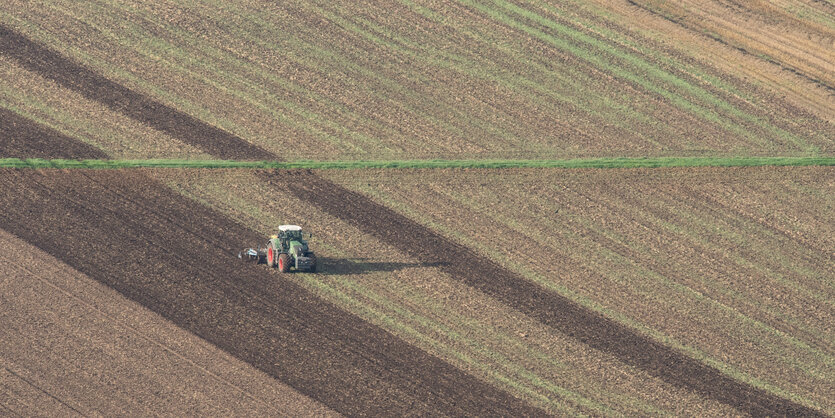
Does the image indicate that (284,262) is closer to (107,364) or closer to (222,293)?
(222,293)

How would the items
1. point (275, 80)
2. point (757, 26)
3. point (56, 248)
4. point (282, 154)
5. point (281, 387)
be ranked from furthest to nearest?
point (757, 26) < point (275, 80) < point (282, 154) < point (56, 248) < point (281, 387)

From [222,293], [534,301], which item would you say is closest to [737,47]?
[534,301]

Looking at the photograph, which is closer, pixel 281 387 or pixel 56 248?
pixel 281 387

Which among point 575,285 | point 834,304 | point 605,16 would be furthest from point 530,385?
point 605,16

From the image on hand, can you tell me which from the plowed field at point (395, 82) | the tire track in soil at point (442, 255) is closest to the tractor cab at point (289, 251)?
the tire track in soil at point (442, 255)

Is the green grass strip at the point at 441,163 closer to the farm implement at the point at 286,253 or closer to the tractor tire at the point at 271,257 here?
the farm implement at the point at 286,253

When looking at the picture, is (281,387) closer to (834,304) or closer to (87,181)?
(87,181)

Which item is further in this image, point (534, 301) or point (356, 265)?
point (356, 265)
